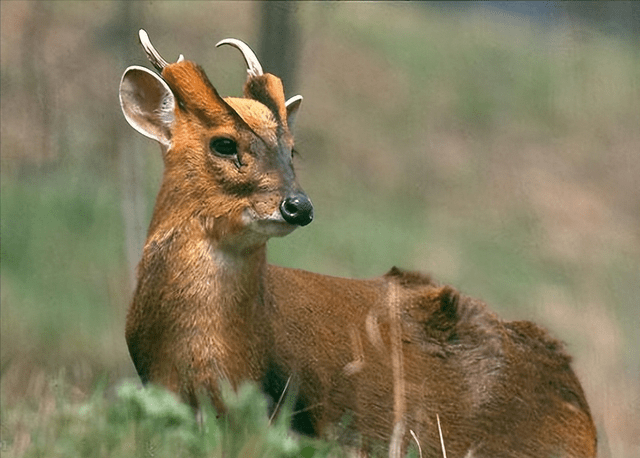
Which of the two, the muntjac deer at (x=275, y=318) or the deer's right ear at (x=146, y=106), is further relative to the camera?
the deer's right ear at (x=146, y=106)

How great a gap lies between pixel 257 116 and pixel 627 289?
2228 mm

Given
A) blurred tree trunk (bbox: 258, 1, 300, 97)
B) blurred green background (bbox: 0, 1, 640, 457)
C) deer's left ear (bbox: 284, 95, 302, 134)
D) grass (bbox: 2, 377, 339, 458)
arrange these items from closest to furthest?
grass (bbox: 2, 377, 339, 458) → deer's left ear (bbox: 284, 95, 302, 134) → blurred green background (bbox: 0, 1, 640, 457) → blurred tree trunk (bbox: 258, 1, 300, 97)

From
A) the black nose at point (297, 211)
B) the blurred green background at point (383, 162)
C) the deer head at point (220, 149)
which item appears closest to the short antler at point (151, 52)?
the deer head at point (220, 149)

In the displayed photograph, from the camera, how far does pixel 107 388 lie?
665 centimetres

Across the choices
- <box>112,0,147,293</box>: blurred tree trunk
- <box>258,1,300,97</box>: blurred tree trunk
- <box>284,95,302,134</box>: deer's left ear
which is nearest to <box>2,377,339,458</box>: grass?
<box>284,95,302,134</box>: deer's left ear

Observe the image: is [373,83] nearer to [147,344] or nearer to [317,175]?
[317,175]

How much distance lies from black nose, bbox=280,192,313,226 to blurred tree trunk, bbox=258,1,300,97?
85.8 inches

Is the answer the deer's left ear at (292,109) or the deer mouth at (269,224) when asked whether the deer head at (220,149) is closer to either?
the deer mouth at (269,224)

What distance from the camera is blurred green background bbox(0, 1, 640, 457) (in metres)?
7.22

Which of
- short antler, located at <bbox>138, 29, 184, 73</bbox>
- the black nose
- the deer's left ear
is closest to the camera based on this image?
the black nose

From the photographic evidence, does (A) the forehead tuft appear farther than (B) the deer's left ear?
No

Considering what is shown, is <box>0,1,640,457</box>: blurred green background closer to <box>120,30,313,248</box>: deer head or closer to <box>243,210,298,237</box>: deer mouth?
<box>120,30,313,248</box>: deer head

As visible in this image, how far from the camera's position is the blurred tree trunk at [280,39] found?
7.73m

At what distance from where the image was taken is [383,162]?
8.71 metres
